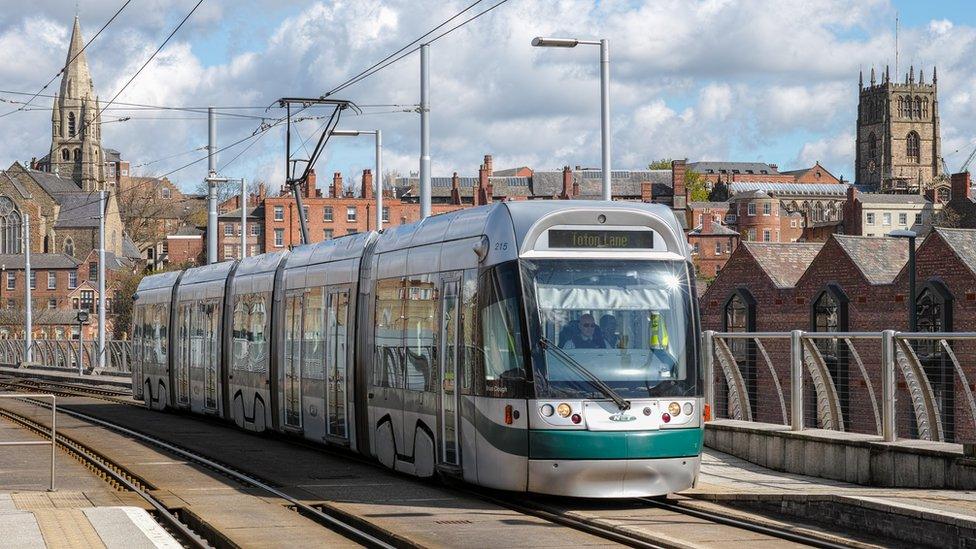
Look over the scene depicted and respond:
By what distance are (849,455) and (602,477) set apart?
10.2 ft

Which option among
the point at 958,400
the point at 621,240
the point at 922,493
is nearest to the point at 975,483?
the point at 922,493

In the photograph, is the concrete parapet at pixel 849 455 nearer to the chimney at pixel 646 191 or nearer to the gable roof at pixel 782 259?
the gable roof at pixel 782 259

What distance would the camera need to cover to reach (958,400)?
14.2 metres

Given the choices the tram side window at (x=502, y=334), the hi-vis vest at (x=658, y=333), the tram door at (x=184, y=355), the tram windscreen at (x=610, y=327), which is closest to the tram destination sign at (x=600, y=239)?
the tram windscreen at (x=610, y=327)

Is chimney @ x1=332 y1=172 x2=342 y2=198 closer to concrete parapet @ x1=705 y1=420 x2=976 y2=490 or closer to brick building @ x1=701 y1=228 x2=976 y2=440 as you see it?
brick building @ x1=701 y1=228 x2=976 y2=440

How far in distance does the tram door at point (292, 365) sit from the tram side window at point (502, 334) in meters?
7.42

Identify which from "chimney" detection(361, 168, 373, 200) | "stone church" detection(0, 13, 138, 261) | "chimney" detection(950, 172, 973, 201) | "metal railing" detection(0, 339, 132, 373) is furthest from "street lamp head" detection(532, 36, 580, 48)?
"stone church" detection(0, 13, 138, 261)

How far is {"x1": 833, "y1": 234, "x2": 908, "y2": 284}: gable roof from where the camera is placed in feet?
187

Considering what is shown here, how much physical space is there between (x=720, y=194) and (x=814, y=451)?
17988 centimetres

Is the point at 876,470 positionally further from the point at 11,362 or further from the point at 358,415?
the point at 11,362

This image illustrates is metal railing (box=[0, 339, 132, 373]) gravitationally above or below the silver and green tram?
below

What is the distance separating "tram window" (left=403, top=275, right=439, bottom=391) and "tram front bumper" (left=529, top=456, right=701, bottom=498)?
96.4 inches

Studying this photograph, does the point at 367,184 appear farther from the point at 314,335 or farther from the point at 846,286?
the point at 314,335

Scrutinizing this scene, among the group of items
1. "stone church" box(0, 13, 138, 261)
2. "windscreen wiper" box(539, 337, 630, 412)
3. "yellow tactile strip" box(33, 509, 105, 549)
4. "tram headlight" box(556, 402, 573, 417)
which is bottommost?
"yellow tactile strip" box(33, 509, 105, 549)
